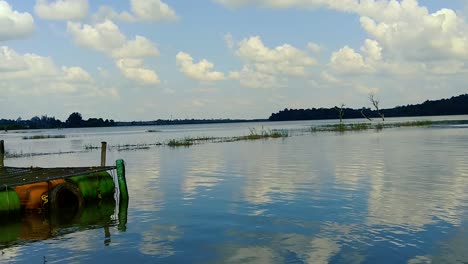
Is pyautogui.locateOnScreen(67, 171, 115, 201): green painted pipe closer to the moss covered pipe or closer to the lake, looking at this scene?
the moss covered pipe

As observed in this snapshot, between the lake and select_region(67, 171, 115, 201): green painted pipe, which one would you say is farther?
select_region(67, 171, 115, 201): green painted pipe

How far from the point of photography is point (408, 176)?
2909cm

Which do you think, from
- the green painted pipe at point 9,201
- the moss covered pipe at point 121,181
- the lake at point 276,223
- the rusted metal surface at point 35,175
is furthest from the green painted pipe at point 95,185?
the green painted pipe at point 9,201

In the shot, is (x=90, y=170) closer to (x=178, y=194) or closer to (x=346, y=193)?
(x=178, y=194)

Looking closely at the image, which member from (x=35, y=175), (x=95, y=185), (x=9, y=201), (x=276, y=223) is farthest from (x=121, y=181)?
(x=276, y=223)

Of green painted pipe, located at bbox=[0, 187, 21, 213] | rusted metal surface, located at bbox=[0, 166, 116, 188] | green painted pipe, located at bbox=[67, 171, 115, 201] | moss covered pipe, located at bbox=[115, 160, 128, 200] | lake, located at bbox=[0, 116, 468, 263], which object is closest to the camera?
lake, located at bbox=[0, 116, 468, 263]

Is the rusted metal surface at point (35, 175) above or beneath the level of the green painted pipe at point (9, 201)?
above

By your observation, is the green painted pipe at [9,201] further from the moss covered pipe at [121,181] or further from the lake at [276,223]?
the moss covered pipe at [121,181]

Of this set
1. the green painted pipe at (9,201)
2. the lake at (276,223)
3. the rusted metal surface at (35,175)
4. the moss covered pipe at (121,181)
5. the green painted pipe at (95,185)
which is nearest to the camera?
the lake at (276,223)

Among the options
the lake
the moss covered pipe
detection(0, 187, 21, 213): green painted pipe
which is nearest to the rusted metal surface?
detection(0, 187, 21, 213): green painted pipe

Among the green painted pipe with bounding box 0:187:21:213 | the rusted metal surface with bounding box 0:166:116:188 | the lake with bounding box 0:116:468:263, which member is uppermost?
the rusted metal surface with bounding box 0:166:116:188

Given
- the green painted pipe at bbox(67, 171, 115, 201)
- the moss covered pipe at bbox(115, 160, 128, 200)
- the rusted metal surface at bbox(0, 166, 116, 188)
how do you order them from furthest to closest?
the moss covered pipe at bbox(115, 160, 128, 200)
the green painted pipe at bbox(67, 171, 115, 201)
the rusted metal surface at bbox(0, 166, 116, 188)

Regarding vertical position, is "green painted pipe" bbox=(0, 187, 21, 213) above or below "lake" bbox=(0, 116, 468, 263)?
above

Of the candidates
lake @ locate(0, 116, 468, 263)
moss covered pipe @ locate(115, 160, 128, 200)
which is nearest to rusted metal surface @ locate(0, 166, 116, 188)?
moss covered pipe @ locate(115, 160, 128, 200)
